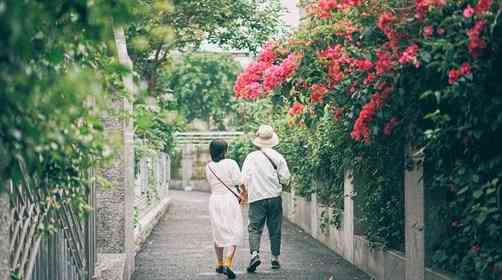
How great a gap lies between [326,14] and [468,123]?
2656 mm

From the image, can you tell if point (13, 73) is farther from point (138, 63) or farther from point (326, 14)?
point (138, 63)

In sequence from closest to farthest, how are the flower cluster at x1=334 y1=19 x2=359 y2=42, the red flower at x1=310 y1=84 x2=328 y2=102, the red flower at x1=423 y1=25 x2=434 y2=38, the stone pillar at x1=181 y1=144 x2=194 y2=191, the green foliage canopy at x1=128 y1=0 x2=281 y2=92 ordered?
1. the red flower at x1=423 y1=25 x2=434 y2=38
2. the flower cluster at x1=334 y1=19 x2=359 y2=42
3. the red flower at x1=310 y1=84 x2=328 y2=102
4. the green foliage canopy at x1=128 y1=0 x2=281 y2=92
5. the stone pillar at x1=181 y1=144 x2=194 y2=191

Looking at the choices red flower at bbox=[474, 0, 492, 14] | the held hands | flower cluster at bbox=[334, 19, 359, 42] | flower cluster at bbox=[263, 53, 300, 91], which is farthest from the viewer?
the held hands

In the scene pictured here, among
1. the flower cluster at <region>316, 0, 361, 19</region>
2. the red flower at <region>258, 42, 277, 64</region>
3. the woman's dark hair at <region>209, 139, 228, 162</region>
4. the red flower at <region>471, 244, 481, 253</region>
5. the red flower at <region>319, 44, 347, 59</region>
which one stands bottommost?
the red flower at <region>471, 244, 481, 253</region>

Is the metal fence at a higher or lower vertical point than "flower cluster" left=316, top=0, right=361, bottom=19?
lower

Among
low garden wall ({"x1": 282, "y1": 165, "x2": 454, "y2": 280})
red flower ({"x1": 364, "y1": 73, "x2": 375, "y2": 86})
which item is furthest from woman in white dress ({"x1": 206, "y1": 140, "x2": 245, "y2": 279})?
red flower ({"x1": 364, "y1": 73, "x2": 375, "y2": 86})

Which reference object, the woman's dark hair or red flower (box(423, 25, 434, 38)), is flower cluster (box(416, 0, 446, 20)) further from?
the woman's dark hair

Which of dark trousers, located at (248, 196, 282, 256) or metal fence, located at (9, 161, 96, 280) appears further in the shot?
dark trousers, located at (248, 196, 282, 256)

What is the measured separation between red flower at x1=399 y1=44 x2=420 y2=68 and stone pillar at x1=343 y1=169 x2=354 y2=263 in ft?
15.9

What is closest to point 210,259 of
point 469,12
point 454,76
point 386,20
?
point 386,20

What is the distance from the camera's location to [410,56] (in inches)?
247

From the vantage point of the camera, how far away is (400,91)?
6914 mm

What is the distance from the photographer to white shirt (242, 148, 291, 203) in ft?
35.9

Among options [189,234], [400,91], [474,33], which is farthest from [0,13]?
[189,234]
